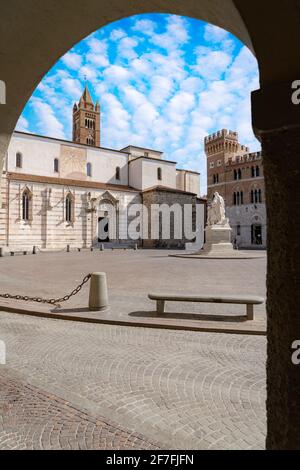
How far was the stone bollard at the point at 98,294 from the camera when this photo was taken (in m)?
7.39

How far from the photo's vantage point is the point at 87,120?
65625mm

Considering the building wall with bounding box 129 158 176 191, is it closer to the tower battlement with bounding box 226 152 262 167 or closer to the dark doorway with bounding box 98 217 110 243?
the dark doorway with bounding box 98 217 110 243

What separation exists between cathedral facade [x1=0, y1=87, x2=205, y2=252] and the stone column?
37.2 metres

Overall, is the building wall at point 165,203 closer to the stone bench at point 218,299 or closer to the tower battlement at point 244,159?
the tower battlement at point 244,159

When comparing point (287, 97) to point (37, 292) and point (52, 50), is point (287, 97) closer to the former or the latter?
point (52, 50)

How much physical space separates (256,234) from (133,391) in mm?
53383

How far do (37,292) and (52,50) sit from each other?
8.02 m

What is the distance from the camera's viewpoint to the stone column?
162cm

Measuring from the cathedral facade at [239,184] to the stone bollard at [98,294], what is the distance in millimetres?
45429

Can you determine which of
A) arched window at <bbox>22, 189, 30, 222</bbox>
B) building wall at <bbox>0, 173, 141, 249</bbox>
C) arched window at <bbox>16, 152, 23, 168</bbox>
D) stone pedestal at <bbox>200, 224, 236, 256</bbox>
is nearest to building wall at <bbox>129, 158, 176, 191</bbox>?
building wall at <bbox>0, 173, 141, 249</bbox>

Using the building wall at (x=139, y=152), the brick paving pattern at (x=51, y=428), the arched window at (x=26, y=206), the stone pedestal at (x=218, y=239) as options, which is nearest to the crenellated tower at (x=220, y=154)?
the building wall at (x=139, y=152)

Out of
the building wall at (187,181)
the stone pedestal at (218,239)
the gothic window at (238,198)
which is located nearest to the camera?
the stone pedestal at (218,239)
